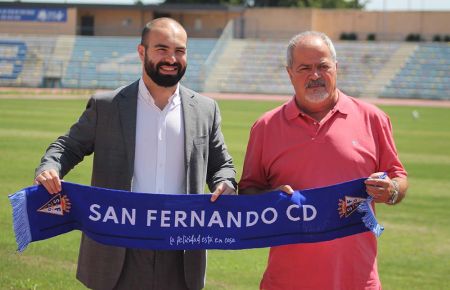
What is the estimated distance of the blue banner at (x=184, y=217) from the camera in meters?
5.25

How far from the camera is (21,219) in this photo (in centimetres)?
529

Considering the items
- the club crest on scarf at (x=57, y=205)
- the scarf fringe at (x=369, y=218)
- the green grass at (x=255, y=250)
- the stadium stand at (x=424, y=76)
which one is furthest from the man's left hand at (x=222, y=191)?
the stadium stand at (x=424, y=76)

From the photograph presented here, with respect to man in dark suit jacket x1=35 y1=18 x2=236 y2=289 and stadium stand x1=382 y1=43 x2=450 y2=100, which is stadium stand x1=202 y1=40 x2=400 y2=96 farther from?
man in dark suit jacket x1=35 y1=18 x2=236 y2=289

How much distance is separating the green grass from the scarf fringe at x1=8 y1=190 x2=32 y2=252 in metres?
2.89

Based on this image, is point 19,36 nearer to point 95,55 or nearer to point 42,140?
point 95,55

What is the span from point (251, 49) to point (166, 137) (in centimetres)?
5748

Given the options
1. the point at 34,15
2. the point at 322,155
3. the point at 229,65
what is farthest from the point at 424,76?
the point at 322,155

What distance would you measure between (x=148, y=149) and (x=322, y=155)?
42.6 inches

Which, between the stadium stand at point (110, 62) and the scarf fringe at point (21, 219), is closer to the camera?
the scarf fringe at point (21, 219)

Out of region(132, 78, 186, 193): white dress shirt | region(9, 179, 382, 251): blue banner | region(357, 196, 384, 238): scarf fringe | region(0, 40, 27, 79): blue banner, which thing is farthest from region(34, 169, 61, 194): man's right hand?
region(0, 40, 27, 79): blue banner

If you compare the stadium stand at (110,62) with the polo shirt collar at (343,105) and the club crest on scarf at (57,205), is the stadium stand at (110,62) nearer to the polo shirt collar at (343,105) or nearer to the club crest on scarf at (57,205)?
the club crest on scarf at (57,205)

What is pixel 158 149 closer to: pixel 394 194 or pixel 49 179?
pixel 49 179

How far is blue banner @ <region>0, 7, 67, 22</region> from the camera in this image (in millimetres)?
69312

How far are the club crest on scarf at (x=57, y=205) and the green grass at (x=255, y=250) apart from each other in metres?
2.92
